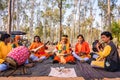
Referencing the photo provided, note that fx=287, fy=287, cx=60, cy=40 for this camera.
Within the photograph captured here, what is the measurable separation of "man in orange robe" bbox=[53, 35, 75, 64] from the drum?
6.93 feet

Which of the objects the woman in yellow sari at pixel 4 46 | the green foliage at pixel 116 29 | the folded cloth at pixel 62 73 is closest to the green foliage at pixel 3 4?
the green foliage at pixel 116 29

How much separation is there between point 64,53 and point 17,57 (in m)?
2.82

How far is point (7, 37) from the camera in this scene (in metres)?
7.20

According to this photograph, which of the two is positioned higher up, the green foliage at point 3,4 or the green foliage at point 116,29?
the green foliage at point 3,4

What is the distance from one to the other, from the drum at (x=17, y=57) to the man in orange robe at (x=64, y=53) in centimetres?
211

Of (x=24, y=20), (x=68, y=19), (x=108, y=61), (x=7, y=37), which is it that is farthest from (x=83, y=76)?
(x=68, y=19)

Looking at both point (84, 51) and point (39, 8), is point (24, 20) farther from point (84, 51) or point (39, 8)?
point (84, 51)

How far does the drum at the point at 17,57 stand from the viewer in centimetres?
676

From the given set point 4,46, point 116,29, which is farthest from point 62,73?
point 116,29

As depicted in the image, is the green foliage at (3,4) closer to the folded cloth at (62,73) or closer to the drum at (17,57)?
the drum at (17,57)

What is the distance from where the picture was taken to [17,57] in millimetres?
6812

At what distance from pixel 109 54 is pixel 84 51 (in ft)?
10.8

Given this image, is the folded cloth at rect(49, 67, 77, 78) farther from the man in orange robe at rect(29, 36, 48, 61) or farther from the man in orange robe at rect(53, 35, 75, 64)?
the man in orange robe at rect(29, 36, 48, 61)

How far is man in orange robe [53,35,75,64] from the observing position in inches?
354
